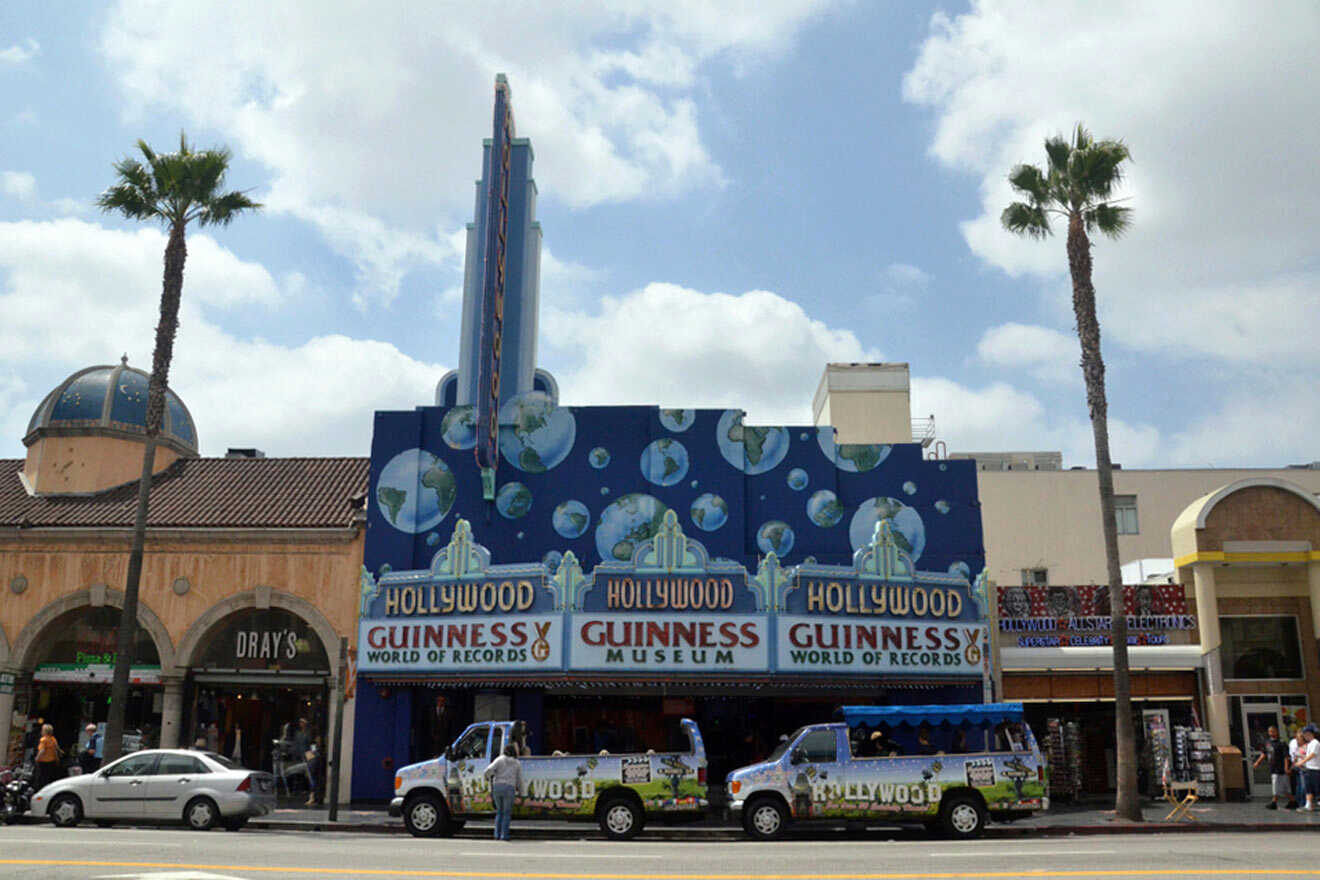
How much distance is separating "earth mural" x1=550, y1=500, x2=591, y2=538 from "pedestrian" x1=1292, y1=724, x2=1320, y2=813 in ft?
48.0

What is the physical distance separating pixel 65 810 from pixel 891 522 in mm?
17008

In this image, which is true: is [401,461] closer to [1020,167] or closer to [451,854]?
[451,854]

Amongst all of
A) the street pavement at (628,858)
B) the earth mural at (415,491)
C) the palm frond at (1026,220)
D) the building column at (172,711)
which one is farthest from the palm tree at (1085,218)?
the building column at (172,711)

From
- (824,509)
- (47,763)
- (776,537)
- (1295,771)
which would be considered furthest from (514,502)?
(1295,771)

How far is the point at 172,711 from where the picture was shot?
2522cm

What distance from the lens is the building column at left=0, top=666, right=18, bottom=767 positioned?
2572 centimetres

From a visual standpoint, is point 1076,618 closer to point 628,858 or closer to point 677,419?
point 677,419

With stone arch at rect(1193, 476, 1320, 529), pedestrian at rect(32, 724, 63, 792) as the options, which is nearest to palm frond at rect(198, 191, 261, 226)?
pedestrian at rect(32, 724, 63, 792)

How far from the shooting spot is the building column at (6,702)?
84.4 feet

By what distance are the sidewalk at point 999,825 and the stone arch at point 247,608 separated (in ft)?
13.9

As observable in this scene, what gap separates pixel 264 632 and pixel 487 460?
667 centimetres

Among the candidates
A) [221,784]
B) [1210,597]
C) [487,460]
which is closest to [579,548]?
[487,460]

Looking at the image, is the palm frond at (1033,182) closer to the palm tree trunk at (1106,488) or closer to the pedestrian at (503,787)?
the palm tree trunk at (1106,488)

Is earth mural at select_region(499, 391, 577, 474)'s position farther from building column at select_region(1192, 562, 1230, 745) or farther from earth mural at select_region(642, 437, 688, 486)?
building column at select_region(1192, 562, 1230, 745)
